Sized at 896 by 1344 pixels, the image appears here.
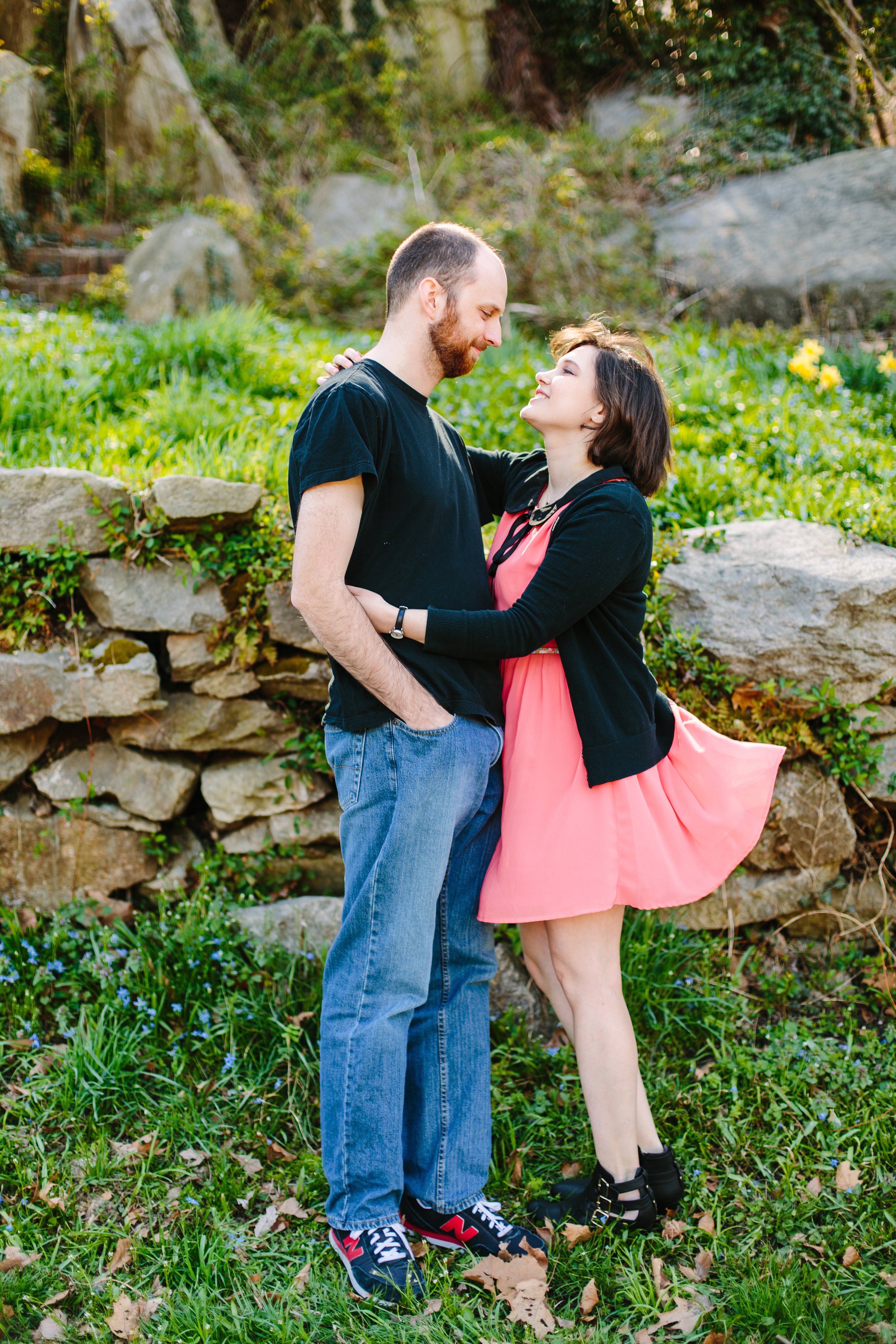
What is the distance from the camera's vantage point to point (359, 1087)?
2152 millimetres

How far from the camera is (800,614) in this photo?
10.1 feet

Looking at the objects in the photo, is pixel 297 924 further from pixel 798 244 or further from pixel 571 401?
pixel 798 244

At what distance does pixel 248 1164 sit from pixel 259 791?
118 centimetres

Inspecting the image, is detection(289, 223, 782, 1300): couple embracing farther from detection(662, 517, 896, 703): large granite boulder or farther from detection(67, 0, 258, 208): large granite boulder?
detection(67, 0, 258, 208): large granite boulder

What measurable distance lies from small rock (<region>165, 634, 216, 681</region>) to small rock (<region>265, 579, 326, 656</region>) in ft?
0.83

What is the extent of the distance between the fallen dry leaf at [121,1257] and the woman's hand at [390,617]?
1.70 metres

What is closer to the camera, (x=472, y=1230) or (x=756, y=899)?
(x=472, y=1230)

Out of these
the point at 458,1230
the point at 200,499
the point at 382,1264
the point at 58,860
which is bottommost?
the point at 458,1230

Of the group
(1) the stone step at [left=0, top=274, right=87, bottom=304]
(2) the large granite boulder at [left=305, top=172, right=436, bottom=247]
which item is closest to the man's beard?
(1) the stone step at [left=0, top=274, right=87, bottom=304]

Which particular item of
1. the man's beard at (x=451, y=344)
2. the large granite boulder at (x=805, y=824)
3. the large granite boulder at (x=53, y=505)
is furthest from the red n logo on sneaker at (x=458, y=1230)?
the large granite boulder at (x=53, y=505)

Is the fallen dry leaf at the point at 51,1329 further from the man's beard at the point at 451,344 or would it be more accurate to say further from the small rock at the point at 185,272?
the small rock at the point at 185,272

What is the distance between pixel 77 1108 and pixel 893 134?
1087 centimetres

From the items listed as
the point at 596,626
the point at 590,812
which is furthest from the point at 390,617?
the point at 590,812

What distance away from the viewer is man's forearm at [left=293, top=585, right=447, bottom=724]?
6.61ft
